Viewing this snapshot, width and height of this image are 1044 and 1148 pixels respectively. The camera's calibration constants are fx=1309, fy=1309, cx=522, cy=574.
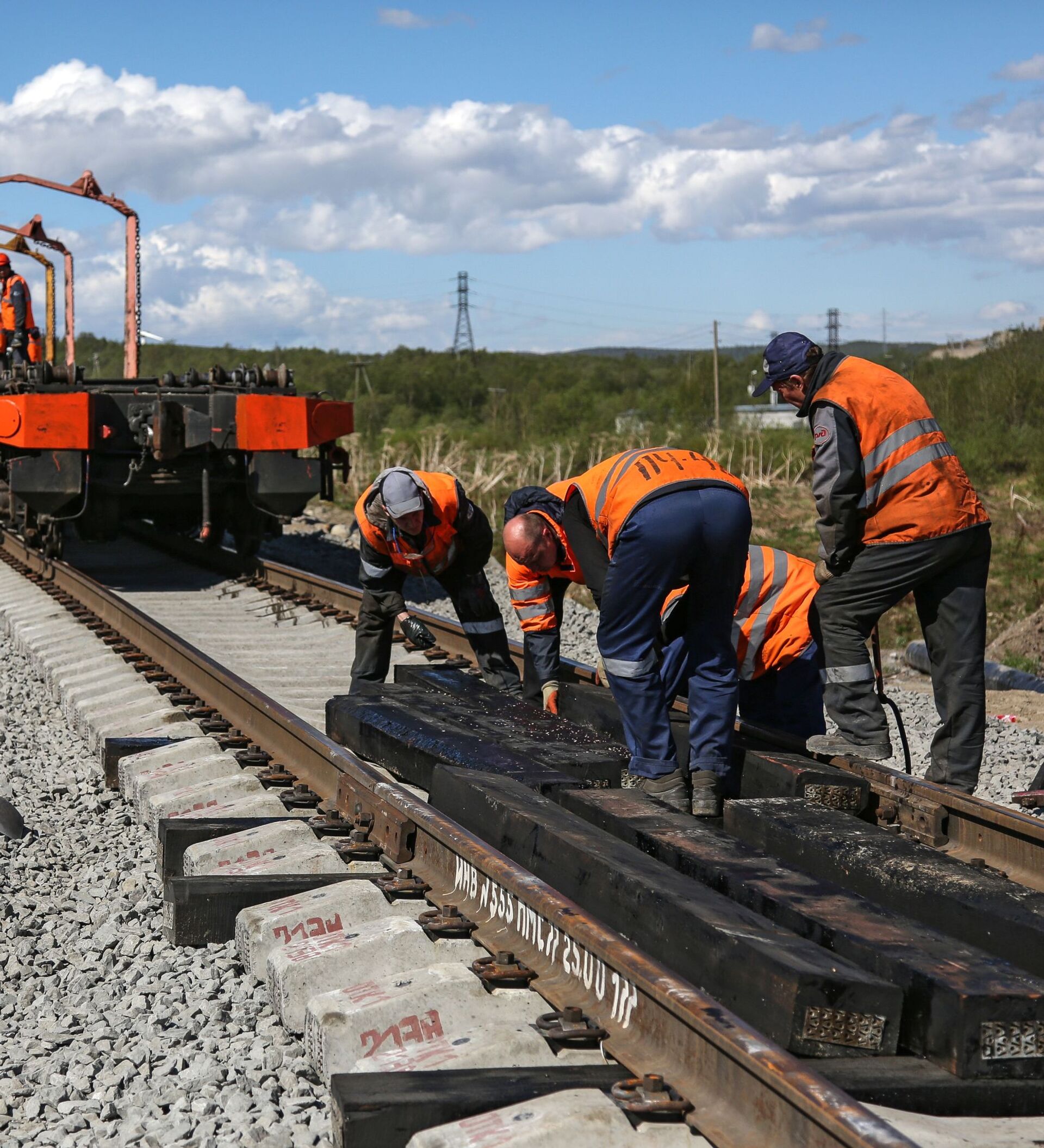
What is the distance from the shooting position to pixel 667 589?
432 cm

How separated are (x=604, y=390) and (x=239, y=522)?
1812 inches

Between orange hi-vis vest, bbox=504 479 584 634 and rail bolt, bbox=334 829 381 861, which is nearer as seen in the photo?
rail bolt, bbox=334 829 381 861

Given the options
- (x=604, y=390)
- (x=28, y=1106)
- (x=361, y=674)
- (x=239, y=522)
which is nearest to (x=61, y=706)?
(x=361, y=674)

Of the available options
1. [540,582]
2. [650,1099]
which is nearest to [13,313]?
[540,582]

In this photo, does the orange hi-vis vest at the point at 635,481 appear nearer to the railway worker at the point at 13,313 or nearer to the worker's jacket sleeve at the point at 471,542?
the worker's jacket sleeve at the point at 471,542

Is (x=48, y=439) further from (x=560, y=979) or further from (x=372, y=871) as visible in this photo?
(x=560, y=979)

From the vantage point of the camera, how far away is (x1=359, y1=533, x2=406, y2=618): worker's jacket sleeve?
5.92m

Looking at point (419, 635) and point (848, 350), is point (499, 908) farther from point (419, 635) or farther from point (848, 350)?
point (848, 350)

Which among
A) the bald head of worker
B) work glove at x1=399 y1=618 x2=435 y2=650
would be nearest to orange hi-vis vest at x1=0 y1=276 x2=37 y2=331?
work glove at x1=399 y1=618 x2=435 y2=650

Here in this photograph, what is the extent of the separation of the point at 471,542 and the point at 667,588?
199cm

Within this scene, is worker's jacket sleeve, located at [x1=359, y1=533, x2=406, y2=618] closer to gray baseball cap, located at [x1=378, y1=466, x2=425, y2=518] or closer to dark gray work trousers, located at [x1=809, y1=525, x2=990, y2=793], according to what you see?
gray baseball cap, located at [x1=378, y1=466, x2=425, y2=518]

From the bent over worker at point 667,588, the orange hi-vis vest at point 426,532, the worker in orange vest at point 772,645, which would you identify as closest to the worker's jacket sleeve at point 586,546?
the bent over worker at point 667,588

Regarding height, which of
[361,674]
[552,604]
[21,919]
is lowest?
[21,919]

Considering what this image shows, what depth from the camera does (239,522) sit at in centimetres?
1217
